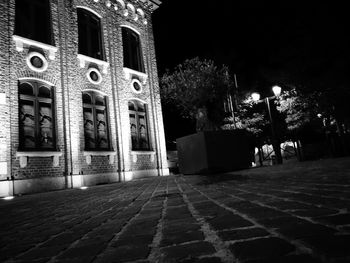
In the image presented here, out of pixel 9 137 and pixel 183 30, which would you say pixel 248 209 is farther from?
pixel 183 30

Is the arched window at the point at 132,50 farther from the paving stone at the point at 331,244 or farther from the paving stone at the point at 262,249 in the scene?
the paving stone at the point at 331,244

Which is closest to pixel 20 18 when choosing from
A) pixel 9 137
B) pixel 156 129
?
pixel 9 137

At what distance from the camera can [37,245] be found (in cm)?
187

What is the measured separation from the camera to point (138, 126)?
44.5 ft

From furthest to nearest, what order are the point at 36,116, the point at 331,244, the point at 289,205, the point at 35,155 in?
the point at 36,116 → the point at 35,155 → the point at 289,205 → the point at 331,244

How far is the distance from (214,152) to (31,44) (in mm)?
7589

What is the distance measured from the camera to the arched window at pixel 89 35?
12.5 m

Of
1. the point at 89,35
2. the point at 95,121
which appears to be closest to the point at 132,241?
the point at 95,121

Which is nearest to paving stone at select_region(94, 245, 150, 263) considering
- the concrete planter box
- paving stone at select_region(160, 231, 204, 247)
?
paving stone at select_region(160, 231, 204, 247)

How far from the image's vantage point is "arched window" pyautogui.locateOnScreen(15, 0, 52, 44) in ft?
33.9

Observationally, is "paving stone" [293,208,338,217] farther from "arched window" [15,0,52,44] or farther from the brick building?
"arched window" [15,0,52,44]

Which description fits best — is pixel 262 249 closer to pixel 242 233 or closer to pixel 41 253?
pixel 242 233

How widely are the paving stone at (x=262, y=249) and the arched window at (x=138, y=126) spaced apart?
11904 millimetres

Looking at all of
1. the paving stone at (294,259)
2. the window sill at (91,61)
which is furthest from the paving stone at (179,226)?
the window sill at (91,61)
